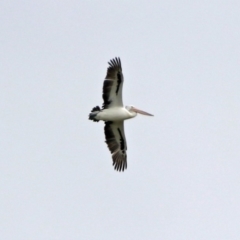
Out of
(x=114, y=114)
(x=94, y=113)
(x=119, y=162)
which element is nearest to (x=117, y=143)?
(x=119, y=162)

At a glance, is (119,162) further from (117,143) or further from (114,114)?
(114,114)

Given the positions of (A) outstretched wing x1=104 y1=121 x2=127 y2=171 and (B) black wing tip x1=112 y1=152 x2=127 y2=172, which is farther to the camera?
(B) black wing tip x1=112 y1=152 x2=127 y2=172

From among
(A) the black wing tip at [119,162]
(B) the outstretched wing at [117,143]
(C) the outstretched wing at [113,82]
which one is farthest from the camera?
(A) the black wing tip at [119,162]

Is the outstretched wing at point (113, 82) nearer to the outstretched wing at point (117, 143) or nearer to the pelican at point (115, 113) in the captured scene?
the pelican at point (115, 113)

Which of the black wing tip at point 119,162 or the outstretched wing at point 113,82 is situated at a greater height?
the outstretched wing at point 113,82

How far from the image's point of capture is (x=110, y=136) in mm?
52281

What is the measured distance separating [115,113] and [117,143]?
74.7 inches

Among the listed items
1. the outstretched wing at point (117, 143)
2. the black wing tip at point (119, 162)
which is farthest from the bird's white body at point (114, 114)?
the black wing tip at point (119, 162)

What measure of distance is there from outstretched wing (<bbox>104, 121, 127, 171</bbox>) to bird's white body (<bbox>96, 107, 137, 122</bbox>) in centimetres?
63

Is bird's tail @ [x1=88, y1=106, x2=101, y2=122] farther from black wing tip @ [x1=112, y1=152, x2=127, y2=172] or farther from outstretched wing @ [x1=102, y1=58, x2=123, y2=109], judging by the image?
black wing tip @ [x1=112, y1=152, x2=127, y2=172]

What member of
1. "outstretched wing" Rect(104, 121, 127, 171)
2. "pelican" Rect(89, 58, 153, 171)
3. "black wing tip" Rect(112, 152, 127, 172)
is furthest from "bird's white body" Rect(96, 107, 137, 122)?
"black wing tip" Rect(112, 152, 127, 172)

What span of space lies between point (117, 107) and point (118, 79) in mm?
1318

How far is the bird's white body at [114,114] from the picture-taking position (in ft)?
167

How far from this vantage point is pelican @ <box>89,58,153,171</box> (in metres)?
50.7
